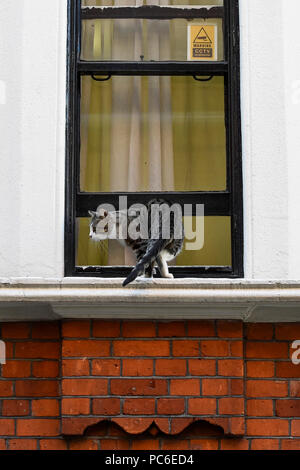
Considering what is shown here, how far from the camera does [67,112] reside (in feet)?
16.6

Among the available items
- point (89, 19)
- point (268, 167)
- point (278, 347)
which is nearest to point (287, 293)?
point (278, 347)

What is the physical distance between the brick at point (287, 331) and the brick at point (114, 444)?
955 mm

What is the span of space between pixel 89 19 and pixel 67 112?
629mm

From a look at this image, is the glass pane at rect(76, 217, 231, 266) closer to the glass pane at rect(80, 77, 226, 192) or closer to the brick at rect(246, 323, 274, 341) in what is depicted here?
the glass pane at rect(80, 77, 226, 192)

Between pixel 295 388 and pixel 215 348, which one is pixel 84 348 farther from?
pixel 295 388

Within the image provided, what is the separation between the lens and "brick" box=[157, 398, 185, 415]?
466 centimetres

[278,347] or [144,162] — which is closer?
[278,347]

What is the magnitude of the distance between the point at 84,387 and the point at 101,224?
0.86 metres

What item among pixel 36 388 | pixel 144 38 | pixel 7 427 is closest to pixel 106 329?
pixel 36 388

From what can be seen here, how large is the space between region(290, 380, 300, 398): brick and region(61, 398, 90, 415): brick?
1049mm

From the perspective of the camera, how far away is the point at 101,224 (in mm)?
4906

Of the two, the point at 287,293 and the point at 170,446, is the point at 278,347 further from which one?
the point at 170,446

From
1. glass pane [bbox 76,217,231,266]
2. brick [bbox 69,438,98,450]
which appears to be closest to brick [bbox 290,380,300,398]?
glass pane [bbox 76,217,231,266]

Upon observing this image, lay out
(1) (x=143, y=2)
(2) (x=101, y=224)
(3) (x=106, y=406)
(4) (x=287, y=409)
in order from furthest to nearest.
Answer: (1) (x=143, y=2), (2) (x=101, y=224), (4) (x=287, y=409), (3) (x=106, y=406)
